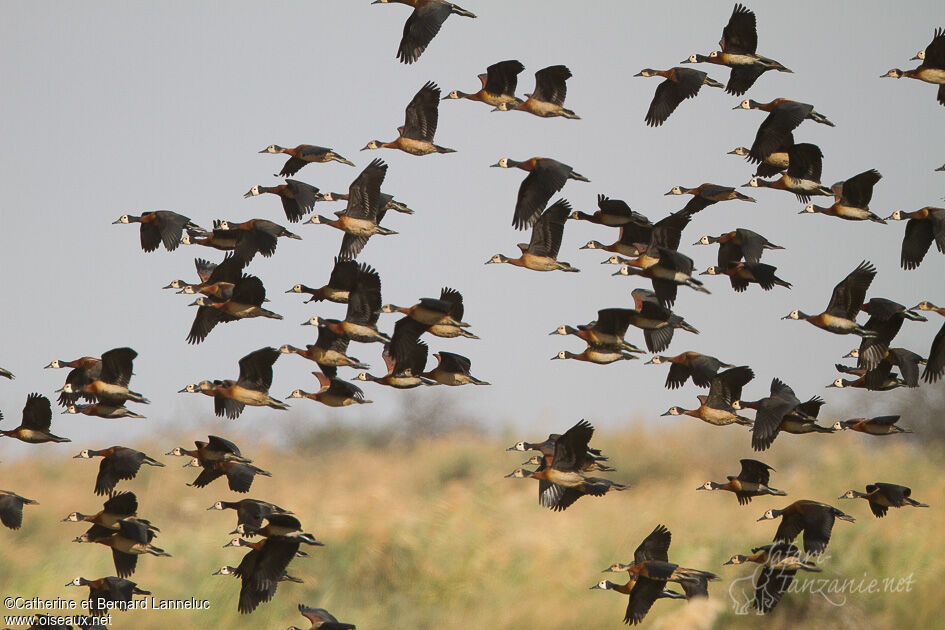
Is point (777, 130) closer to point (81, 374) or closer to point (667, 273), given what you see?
point (667, 273)

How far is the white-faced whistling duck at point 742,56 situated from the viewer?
21734 millimetres

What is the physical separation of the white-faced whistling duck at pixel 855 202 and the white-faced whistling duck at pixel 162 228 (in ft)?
31.7

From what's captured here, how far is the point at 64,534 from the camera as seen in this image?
3431 centimetres

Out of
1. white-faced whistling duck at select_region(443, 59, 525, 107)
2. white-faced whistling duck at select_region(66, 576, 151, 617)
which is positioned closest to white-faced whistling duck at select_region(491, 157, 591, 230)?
white-faced whistling duck at select_region(443, 59, 525, 107)

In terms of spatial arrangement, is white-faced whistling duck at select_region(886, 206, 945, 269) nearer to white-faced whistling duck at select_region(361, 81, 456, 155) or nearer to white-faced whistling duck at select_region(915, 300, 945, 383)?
white-faced whistling duck at select_region(915, 300, 945, 383)

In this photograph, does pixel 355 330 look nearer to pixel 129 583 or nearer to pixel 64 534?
pixel 129 583

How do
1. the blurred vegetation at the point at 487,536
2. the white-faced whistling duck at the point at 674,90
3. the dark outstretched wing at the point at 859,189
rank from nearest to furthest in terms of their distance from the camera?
1. the dark outstretched wing at the point at 859,189
2. the white-faced whistling duck at the point at 674,90
3. the blurred vegetation at the point at 487,536

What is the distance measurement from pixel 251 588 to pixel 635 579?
5355 millimetres

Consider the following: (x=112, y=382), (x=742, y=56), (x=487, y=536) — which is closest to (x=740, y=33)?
(x=742, y=56)

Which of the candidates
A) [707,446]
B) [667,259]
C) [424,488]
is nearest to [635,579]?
[667,259]

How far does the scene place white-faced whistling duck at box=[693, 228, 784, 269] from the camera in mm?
22188

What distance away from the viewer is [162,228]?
2344 centimetres

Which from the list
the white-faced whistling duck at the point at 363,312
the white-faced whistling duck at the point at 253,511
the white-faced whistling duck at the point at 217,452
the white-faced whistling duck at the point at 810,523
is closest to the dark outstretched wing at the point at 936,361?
the white-faced whistling duck at the point at 810,523

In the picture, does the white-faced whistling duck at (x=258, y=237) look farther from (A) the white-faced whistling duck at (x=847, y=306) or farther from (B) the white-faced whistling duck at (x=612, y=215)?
(A) the white-faced whistling duck at (x=847, y=306)
